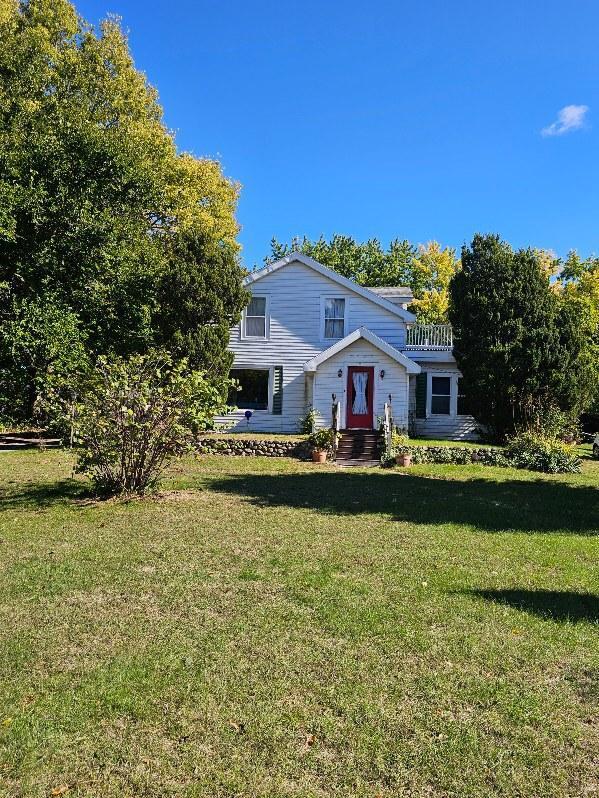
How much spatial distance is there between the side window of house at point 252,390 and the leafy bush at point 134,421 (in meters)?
11.6

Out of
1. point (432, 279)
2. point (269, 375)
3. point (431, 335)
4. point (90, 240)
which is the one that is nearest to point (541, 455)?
point (431, 335)

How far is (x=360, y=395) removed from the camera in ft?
66.9

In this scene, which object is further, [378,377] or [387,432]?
[378,377]

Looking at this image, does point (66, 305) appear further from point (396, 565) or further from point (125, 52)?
point (125, 52)

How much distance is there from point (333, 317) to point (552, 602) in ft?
56.3

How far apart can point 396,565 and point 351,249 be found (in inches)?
1624

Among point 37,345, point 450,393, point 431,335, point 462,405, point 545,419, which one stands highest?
point 431,335

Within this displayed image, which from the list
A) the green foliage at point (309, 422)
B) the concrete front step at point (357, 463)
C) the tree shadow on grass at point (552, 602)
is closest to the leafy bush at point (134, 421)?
the tree shadow on grass at point (552, 602)

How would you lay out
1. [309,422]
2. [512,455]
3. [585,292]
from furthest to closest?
[585,292]
[309,422]
[512,455]

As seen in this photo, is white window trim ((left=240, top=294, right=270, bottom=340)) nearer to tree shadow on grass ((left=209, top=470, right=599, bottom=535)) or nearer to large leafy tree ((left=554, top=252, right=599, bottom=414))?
tree shadow on grass ((left=209, top=470, right=599, bottom=535))

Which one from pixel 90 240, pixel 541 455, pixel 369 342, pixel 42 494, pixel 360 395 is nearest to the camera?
pixel 42 494

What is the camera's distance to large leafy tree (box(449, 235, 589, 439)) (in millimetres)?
19375

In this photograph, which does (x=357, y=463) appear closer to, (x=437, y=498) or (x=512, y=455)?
(x=512, y=455)

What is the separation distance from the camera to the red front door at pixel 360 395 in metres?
20.3
